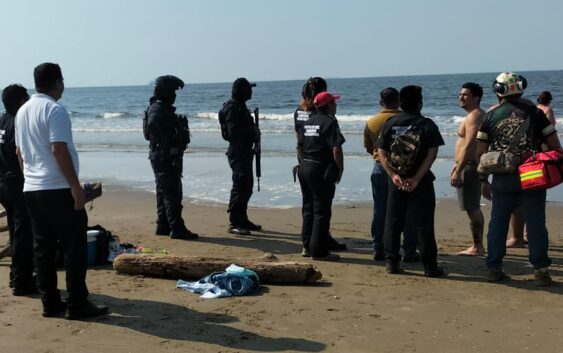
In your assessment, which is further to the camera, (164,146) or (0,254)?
(164,146)

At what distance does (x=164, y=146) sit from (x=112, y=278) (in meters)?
2.24

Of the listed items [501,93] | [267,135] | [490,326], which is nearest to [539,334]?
[490,326]

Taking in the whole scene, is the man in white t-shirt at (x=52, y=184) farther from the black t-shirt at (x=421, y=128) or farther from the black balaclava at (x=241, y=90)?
the black balaclava at (x=241, y=90)

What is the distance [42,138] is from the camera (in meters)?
4.76

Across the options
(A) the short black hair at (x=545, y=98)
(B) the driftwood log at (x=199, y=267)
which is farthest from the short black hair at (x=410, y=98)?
(A) the short black hair at (x=545, y=98)

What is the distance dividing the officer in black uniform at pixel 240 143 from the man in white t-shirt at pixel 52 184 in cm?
359

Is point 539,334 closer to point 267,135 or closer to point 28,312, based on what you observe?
point 28,312

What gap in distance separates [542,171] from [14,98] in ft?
15.0

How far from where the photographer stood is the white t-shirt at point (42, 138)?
15.4ft

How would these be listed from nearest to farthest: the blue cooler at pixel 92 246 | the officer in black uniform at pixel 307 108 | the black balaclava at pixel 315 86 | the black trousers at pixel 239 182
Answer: the blue cooler at pixel 92 246 → the officer in black uniform at pixel 307 108 → the black balaclava at pixel 315 86 → the black trousers at pixel 239 182

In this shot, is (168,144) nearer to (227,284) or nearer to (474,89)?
(227,284)

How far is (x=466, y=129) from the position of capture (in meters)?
6.86

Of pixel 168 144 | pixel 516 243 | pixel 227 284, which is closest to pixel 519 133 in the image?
pixel 516 243

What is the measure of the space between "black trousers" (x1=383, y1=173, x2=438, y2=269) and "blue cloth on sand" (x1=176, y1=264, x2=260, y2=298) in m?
1.41
